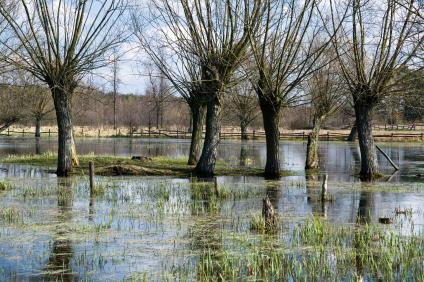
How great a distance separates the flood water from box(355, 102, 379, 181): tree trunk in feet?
3.69

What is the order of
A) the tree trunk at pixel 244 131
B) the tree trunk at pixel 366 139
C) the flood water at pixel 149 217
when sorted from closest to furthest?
the flood water at pixel 149 217, the tree trunk at pixel 366 139, the tree trunk at pixel 244 131

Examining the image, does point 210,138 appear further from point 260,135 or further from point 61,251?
point 260,135

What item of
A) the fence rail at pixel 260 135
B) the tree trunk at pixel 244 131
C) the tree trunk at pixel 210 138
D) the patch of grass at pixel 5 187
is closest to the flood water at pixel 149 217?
the patch of grass at pixel 5 187

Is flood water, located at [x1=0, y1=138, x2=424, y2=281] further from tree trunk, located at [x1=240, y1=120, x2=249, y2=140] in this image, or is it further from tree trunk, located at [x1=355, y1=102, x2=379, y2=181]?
tree trunk, located at [x1=240, y1=120, x2=249, y2=140]

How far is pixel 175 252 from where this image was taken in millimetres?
10773

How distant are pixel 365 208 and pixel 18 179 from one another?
13864 mm

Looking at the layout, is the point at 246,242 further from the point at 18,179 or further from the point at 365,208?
the point at 18,179

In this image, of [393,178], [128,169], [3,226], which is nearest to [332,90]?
[393,178]

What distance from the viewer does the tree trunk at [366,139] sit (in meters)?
25.7

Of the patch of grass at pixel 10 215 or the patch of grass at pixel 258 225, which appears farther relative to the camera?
the patch of grass at pixel 10 215

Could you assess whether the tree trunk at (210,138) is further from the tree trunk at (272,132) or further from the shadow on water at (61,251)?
the shadow on water at (61,251)

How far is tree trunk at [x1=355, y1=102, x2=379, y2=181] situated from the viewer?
25.7 metres

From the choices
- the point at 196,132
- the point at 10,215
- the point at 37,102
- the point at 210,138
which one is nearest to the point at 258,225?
the point at 10,215

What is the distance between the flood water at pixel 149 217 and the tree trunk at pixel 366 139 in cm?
113
